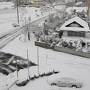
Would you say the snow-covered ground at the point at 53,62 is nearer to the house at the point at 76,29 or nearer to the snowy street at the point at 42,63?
the snowy street at the point at 42,63

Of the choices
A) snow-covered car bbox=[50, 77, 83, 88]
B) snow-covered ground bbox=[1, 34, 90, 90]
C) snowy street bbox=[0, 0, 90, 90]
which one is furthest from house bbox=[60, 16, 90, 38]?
snow-covered car bbox=[50, 77, 83, 88]

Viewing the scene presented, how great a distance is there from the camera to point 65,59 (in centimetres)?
2842

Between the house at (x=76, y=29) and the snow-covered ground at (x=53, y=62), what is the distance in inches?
293

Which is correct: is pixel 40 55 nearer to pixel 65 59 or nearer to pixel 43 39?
pixel 65 59

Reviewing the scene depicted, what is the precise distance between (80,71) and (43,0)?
97415 millimetres

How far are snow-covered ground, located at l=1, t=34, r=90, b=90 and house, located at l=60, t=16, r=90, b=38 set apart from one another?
7.43 metres

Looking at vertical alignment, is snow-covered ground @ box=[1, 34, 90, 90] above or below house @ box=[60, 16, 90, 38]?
below

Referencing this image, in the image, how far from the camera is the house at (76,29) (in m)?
38.2

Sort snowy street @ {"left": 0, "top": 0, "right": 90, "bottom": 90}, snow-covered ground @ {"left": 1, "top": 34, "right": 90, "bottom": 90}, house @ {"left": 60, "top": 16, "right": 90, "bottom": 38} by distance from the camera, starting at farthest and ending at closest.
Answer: house @ {"left": 60, "top": 16, "right": 90, "bottom": 38} → snowy street @ {"left": 0, "top": 0, "right": 90, "bottom": 90} → snow-covered ground @ {"left": 1, "top": 34, "right": 90, "bottom": 90}

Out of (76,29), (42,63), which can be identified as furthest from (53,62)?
(76,29)

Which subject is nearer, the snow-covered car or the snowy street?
the snow-covered car

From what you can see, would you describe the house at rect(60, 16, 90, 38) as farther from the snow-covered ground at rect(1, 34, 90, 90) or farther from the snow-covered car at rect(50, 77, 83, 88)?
the snow-covered car at rect(50, 77, 83, 88)

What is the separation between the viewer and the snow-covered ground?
20.4 m

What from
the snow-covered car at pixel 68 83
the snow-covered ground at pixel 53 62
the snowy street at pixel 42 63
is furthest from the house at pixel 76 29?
the snow-covered car at pixel 68 83
